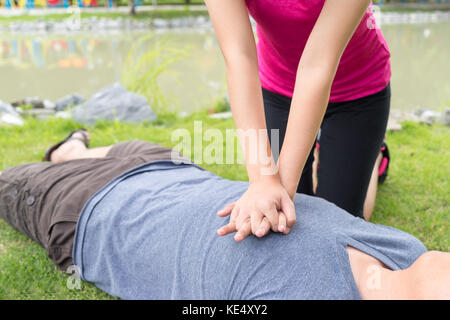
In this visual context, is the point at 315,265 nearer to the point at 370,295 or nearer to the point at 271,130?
the point at 370,295

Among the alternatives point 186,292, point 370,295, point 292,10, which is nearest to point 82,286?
point 186,292

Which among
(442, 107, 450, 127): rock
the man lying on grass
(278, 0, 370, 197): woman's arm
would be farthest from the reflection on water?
(278, 0, 370, 197): woman's arm

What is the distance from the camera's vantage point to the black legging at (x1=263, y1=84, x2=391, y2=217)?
5.68 ft

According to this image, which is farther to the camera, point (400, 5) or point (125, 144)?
point (400, 5)

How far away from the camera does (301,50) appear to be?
1586 millimetres

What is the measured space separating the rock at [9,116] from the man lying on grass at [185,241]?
1763mm

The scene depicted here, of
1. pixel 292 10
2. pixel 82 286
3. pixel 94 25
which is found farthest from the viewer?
pixel 94 25

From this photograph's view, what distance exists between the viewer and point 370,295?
999mm

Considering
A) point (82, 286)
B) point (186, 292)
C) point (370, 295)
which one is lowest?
point (82, 286)

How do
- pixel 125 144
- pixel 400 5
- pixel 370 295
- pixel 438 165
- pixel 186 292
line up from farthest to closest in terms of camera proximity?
pixel 400 5 → pixel 438 165 → pixel 125 144 → pixel 186 292 → pixel 370 295

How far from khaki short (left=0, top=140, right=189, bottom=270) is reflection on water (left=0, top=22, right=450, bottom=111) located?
245 centimetres

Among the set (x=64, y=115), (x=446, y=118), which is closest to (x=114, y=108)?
(x=64, y=115)

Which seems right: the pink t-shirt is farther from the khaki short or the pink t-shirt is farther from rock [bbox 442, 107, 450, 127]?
rock [bbox 442, 107, 450, 127]

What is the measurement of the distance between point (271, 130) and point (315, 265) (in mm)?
883
